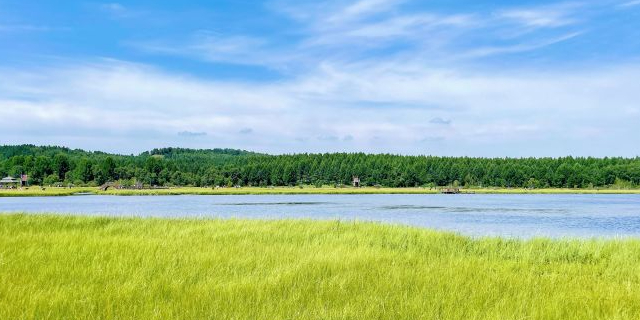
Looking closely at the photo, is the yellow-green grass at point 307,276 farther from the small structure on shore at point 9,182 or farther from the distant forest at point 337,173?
the distant forest at point 337,173

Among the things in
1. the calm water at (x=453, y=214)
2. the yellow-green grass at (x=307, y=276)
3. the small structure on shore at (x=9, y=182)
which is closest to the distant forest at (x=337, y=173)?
the small structure on shore at (x=9, y=182)

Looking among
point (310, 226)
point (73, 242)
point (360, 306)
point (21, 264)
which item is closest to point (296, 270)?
point (360, 306)

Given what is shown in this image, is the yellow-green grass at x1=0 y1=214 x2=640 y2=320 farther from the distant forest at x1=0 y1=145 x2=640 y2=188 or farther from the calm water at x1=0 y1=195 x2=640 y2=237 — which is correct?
the distant forest at x1=0 y1=145 x2=640 y2=188

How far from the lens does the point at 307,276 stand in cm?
1127

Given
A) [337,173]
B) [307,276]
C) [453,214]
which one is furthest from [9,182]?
[307,276]

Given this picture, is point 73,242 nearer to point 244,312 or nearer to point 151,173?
point 244,312

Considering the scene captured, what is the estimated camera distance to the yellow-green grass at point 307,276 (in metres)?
8.59

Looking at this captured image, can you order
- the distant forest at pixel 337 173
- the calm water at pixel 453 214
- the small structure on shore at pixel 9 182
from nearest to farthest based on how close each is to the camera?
the calm water at pixel 453 214 < the small structure on shore at pixel 9 182 < the distant forest at pixel 337 173

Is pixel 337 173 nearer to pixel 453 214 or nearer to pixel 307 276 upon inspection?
pixel 453 214

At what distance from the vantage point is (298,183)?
616 ft

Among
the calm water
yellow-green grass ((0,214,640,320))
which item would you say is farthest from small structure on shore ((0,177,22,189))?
yellow-green grass ((0,214,640,320))

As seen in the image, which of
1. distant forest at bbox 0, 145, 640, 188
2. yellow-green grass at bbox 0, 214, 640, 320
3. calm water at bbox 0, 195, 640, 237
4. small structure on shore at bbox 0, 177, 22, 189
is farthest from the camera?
distant forest at bbox 0, 145, 640, 188

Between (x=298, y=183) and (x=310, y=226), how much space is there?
6587 inches

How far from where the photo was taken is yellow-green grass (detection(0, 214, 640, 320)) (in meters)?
8.59
